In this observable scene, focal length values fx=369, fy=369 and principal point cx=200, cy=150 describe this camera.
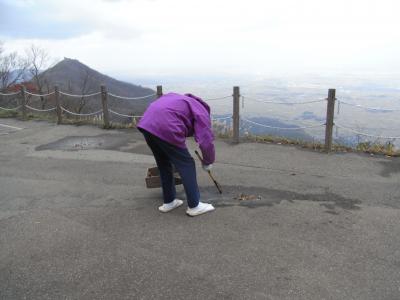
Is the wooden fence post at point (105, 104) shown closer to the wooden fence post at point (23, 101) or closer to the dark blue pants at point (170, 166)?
the wooden fence post at point (23, 101)

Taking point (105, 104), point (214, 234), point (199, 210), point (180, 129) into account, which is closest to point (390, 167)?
point (199, 210)

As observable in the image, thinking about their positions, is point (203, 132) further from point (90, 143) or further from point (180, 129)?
point (90, 143)

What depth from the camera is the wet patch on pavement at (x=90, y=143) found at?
8167 millimetres

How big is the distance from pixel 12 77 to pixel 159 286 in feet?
79.7

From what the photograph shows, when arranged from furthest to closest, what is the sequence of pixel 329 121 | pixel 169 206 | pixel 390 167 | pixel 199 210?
pixel 329 121 → pixel 390 167 → pixel 169 206 → pixel 199 210

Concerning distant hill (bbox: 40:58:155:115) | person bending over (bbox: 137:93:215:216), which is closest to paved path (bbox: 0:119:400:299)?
person bending over (bbox: 137:93:215:216)

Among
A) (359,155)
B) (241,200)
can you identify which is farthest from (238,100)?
(241,200)

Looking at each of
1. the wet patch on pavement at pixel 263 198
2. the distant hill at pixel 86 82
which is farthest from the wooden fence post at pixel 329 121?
the distant hill at pixel 86 82

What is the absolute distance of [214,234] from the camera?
3.90m

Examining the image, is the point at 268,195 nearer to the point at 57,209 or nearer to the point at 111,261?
the point at 111,261

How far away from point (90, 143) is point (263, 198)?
5.07 m

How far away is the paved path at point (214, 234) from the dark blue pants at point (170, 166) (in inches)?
10.5

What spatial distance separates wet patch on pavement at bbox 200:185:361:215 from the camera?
468 centimetres

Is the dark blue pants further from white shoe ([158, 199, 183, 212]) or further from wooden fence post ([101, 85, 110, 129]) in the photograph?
wooden fence post ([101, 85, 110, 129])
